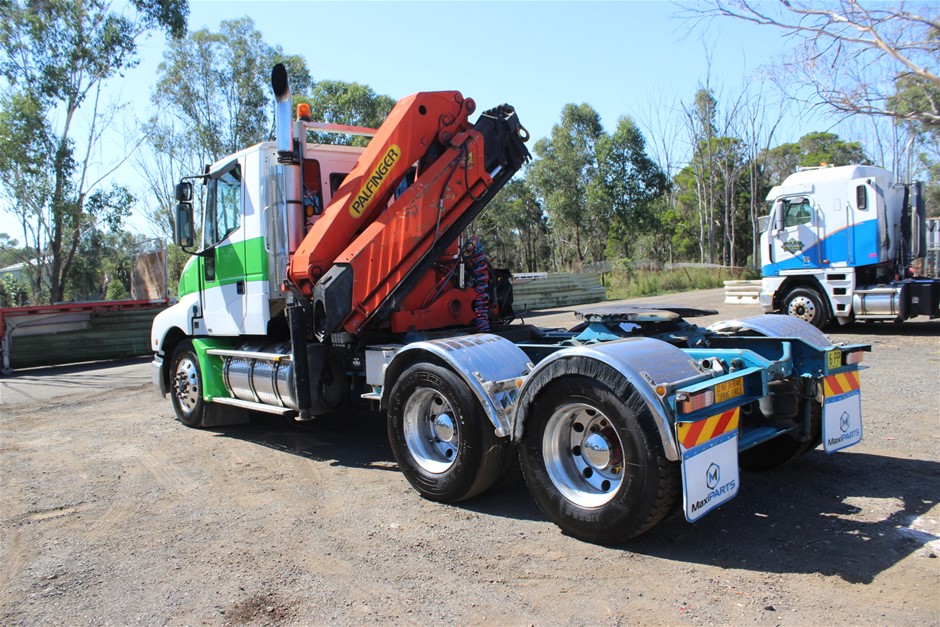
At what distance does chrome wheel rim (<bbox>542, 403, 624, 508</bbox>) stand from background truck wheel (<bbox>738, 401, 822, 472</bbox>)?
5.04 ft

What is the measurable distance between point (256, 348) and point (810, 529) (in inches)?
213

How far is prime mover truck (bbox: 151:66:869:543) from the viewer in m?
3.93

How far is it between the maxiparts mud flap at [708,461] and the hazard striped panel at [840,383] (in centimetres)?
113

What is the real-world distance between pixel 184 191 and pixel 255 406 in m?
2.51

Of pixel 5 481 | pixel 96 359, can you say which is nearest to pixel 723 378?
pixel 5 481

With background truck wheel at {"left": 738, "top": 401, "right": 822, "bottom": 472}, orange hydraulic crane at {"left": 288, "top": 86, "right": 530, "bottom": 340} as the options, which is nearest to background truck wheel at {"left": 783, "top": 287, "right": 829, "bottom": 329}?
background truck wheel at {"left": 738, "top": 401, "right": 822, "bottom": 472}

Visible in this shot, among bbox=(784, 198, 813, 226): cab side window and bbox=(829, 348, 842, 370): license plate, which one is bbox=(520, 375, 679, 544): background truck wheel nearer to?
bbox=(829, 348, 842, 370): license plate

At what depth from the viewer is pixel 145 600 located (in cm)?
375

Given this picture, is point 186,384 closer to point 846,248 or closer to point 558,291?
point 846,248

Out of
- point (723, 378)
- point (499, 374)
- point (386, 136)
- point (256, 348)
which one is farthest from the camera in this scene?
point (256, 348)

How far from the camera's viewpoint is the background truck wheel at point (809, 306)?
45.2ft

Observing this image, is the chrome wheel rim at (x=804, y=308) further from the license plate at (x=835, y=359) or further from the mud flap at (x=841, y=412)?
the license plate at (x=835, y=359)

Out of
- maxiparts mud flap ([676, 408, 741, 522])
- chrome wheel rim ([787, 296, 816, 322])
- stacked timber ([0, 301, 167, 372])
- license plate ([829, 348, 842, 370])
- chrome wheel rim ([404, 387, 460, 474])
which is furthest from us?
stacked timber ([0, 301, 167, 372])

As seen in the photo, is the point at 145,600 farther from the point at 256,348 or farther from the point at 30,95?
the point at 30,95
